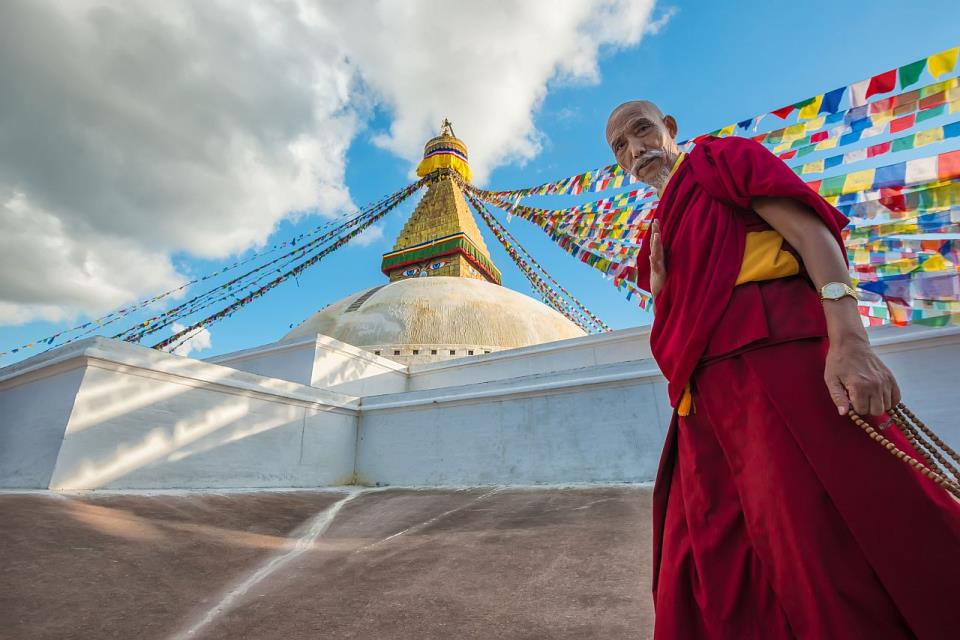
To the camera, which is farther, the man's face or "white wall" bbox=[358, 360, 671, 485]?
"white wall" bbox=[358, 360, 671, 485]

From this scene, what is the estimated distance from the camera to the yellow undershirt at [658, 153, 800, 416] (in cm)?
100

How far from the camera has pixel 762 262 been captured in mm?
1018

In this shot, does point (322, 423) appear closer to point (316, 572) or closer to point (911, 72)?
point (316, 572)

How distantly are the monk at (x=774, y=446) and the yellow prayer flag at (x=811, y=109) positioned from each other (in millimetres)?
3106

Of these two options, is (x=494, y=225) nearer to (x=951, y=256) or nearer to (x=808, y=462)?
(x=951, y=256)

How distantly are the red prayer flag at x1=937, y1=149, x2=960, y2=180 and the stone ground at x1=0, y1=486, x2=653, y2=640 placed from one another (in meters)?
3.13

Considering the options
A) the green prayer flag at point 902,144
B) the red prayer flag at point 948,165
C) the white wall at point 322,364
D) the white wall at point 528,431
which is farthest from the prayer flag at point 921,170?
the white wall at point 322,364

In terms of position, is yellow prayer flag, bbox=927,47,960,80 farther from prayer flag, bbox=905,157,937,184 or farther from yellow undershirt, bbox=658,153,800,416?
yellow undershirt, bbox=658,153,800,416

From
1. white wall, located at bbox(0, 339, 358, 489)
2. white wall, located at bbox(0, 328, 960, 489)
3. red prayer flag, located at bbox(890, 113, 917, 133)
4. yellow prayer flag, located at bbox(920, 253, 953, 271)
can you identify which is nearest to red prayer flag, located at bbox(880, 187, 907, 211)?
red prayer flag, located at bbox(890, 113, 917, 133)

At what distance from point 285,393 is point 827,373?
245 inches

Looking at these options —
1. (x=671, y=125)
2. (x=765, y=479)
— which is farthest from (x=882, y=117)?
(x=765, y=479)

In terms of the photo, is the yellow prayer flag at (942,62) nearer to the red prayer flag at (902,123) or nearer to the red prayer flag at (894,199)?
the red prayer flag at (902,123)

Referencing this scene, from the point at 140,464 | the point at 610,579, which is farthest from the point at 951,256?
the point at 140,464

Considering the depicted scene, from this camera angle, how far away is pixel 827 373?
853mm
